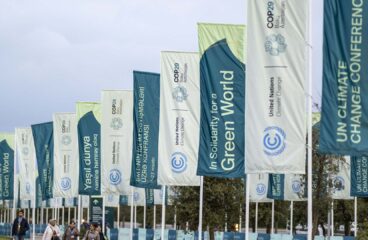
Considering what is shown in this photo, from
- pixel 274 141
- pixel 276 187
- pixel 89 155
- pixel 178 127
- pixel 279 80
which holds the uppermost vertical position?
pixel 279 80

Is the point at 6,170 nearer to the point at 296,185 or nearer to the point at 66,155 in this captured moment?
the point at 66,155

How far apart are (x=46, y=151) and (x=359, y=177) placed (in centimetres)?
2009

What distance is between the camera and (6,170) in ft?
202

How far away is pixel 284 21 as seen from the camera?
877 inches

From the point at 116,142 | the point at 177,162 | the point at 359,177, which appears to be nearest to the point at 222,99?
the point at 177,162

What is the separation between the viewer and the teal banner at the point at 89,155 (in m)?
43.5

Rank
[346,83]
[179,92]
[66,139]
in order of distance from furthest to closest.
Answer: [66,139], [179,92], [346,83]

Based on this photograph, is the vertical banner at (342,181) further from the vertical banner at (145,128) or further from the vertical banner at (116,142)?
the vertical banner at (145,128)

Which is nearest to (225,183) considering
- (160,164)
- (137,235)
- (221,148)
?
(137,235)

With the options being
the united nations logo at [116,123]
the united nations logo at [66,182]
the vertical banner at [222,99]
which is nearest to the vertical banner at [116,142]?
the united nations logo at [116,123]

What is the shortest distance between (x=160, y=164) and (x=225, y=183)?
1737cm

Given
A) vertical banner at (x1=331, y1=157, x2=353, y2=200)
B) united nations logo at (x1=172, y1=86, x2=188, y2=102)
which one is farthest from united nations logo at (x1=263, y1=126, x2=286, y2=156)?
vertical banner at (x1=331, y1=157, x2=353, y2=200)

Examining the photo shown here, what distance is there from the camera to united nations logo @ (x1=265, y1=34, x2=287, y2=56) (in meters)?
22.2

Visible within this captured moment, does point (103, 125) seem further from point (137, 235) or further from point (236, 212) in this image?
point (137, 235)
